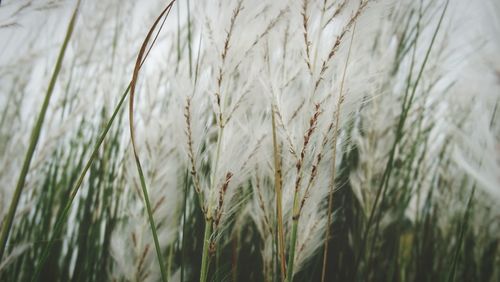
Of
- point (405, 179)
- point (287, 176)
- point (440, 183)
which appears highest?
point (440, 183)

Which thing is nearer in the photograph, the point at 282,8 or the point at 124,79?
the point at 282,8

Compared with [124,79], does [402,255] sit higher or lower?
lower

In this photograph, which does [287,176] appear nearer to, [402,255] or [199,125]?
[199,125]

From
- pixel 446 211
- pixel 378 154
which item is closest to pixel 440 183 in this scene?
pixel 446 211

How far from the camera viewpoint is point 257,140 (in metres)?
0.66

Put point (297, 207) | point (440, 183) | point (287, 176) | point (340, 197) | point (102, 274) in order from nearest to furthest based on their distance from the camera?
point (297, 207), point (287, 176), point (102, 274), point (340, 197), point (440, 183)

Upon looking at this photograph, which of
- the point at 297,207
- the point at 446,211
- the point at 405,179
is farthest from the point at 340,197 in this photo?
the point at 297,207

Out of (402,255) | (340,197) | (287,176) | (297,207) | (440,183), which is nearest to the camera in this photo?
(297,207)

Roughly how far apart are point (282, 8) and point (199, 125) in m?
0.27

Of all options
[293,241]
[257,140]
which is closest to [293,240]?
[293,241]

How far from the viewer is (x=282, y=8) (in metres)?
0.65

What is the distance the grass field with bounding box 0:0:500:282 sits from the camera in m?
0.58

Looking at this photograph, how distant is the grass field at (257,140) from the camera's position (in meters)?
0.58

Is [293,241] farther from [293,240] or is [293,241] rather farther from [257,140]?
[257,140]
